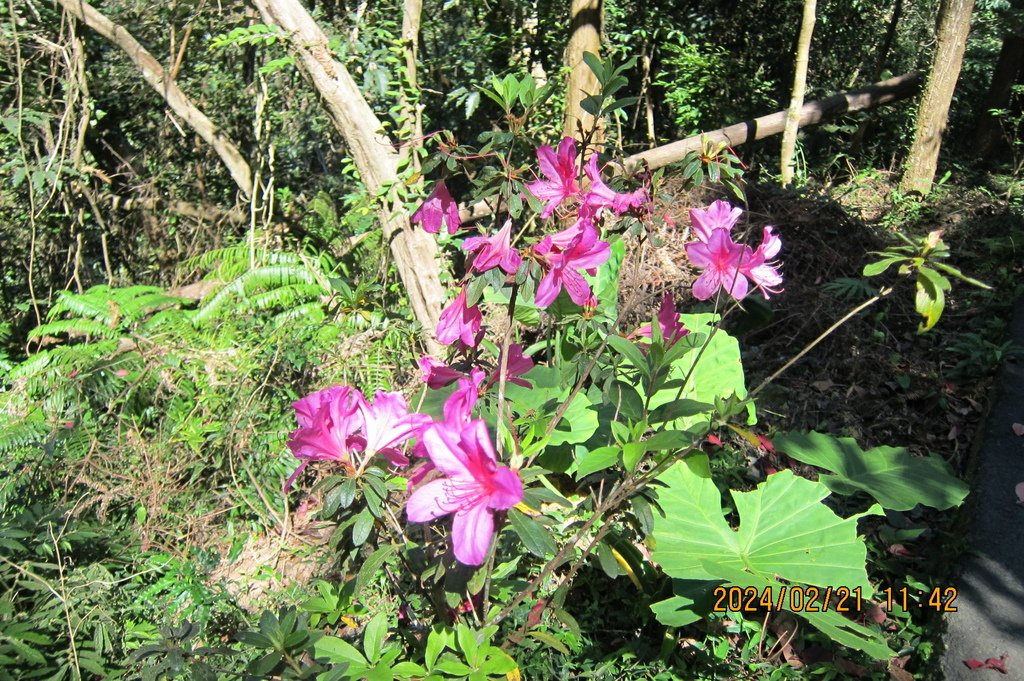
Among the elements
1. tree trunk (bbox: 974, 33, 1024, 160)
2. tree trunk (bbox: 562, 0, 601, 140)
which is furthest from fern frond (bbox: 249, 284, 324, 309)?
tree trunk (bbox: 974, 33, 1024, 160)

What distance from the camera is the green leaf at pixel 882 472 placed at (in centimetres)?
234

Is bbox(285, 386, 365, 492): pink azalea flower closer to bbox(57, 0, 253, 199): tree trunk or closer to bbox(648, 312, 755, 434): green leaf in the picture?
bbox(648, 312, 755, 434): green leaf

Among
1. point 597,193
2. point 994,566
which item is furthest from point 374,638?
point 994,566

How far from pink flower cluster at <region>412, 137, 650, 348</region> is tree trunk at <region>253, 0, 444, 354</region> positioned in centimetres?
194

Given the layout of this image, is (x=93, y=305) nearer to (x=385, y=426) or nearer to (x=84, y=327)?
(x=84, y=327)

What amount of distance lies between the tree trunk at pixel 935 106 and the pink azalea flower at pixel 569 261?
4.66 meters

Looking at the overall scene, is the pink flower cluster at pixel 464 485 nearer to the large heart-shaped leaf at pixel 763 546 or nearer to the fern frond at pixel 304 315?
the large heart-shaped leaf at pixel 763 546

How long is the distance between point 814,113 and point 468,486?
557cm

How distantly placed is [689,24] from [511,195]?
6.26 meters

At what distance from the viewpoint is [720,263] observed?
5.11 ft

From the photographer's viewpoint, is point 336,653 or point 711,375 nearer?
point 336,653

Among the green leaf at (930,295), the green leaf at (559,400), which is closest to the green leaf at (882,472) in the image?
the green leaf at (559,400)

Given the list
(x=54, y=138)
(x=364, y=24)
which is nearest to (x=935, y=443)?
(x=364, y=24)

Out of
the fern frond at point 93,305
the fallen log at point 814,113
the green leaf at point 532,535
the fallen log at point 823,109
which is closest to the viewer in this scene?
the green leaf at point 532,535
